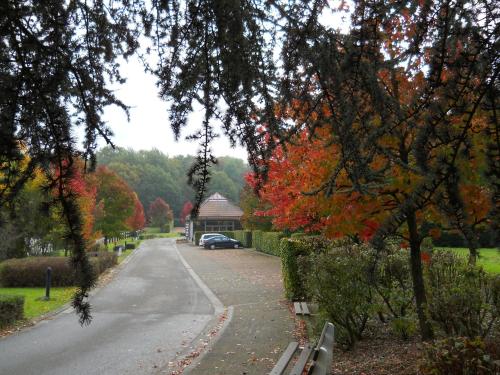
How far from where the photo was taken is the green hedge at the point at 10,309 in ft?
35.1

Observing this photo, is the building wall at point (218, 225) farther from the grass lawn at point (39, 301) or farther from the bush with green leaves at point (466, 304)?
the bush with green leaves at point (466, 304)

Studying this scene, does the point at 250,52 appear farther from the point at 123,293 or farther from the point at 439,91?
the point at 123,293

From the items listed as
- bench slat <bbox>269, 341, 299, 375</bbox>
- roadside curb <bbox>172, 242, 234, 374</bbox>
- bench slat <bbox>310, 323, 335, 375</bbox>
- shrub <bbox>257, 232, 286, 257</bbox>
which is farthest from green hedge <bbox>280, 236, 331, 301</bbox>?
shrub <bbox>257, 232, 286, 257</bbox>

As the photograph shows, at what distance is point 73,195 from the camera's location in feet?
7.93

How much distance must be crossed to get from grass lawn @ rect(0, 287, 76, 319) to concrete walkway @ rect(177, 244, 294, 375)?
4.24m

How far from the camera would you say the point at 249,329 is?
32.5 feet

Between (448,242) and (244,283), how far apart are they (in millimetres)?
16395

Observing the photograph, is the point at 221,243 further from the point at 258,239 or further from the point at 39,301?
the point at 39,301

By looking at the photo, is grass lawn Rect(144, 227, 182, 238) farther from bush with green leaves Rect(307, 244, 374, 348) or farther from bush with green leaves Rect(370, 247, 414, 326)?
bush with green leaves Rect(307, 244, 374, 348)

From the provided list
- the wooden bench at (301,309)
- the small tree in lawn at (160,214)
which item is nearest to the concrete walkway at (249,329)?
the wooden bench at (301,309)

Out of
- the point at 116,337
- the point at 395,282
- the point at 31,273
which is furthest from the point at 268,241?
the point at 395,282

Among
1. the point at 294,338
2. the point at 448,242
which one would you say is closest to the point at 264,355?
the point at 294,338

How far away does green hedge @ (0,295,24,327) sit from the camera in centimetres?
1070

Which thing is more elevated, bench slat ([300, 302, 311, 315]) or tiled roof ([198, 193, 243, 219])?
tiled roof ([198, 193, 243, 219])
